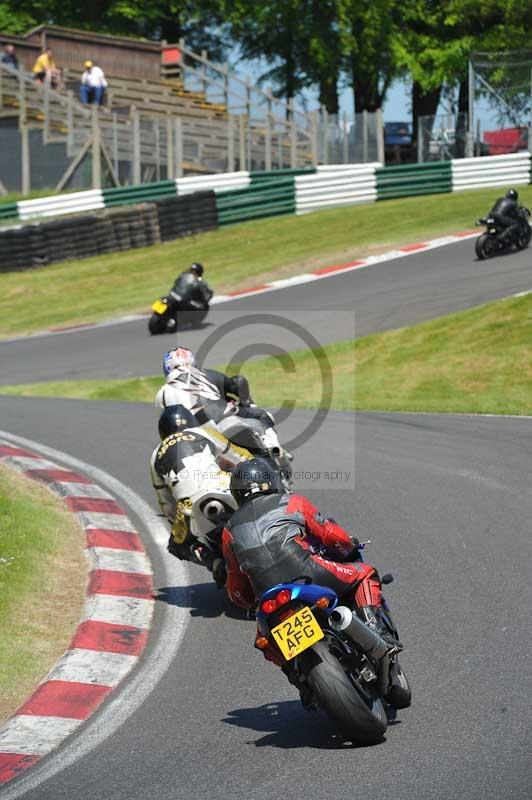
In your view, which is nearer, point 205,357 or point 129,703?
point 129,703

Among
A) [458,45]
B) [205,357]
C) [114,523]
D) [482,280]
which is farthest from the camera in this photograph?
[458,45]

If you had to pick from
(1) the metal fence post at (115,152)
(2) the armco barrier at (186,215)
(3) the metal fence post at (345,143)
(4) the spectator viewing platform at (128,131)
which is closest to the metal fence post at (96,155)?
(4) the spectator viewing platform at (128,131)

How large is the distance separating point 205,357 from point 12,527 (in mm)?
10311

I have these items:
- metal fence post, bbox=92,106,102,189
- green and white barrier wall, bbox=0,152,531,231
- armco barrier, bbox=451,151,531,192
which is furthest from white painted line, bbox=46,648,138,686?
armco barrier, bbox=451,151,531,192

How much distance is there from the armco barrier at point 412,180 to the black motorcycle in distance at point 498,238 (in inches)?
292

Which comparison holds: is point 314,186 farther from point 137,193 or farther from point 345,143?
point 137,193

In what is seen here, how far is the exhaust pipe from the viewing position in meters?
5.55

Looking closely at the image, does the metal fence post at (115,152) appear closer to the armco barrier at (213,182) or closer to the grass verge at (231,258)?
the armco barrier at (213,182)

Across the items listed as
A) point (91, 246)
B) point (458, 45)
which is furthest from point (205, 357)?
point (458, 45)

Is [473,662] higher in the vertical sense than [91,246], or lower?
lower

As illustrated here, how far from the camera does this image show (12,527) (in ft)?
30.6

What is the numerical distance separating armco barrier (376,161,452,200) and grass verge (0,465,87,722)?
2193 cm

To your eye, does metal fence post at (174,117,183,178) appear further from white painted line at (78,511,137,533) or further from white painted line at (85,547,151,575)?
white painted line at (85,547,151,575)

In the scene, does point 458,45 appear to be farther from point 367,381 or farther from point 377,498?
point 377,498
